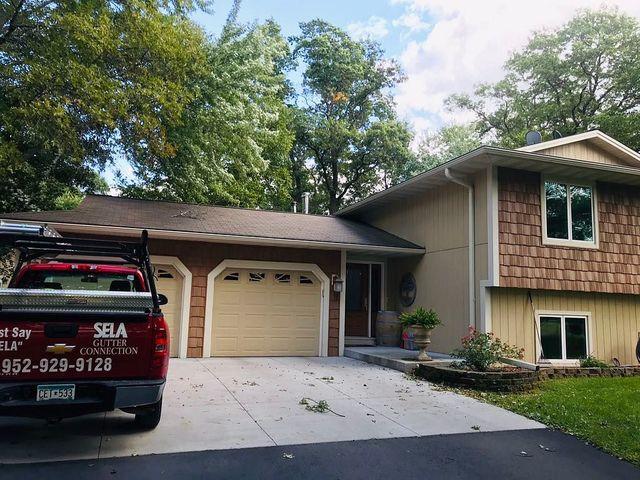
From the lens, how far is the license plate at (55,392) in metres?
3.57

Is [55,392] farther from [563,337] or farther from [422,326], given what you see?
[563,337]

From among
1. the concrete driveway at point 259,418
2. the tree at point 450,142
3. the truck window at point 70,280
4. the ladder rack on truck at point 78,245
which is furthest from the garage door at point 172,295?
the tree at point 450,142

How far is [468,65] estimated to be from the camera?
1013 inches

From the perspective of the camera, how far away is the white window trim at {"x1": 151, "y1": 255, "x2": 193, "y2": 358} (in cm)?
952

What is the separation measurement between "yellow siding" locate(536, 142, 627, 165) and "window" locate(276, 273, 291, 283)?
5952mm

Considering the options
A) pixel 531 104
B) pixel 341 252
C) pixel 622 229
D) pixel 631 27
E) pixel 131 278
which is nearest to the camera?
pixel 131 278

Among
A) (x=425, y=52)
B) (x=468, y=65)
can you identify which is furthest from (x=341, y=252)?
(x=468, y=65)

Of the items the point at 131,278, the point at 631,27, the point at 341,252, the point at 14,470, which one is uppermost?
the point at 631,27

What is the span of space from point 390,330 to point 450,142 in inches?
874

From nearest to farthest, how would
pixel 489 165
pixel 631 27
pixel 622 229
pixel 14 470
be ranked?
pixel 14 470 → pixel 489 165 → pixel 622 229 → pixel 631 27

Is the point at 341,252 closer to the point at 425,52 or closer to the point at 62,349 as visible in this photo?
the point at 62,349

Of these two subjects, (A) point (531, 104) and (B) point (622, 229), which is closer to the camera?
(B) point (622, 229)

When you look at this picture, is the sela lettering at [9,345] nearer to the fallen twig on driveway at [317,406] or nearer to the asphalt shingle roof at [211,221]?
the fallen twig on driveway at [317,406]

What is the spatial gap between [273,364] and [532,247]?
5479 mm
